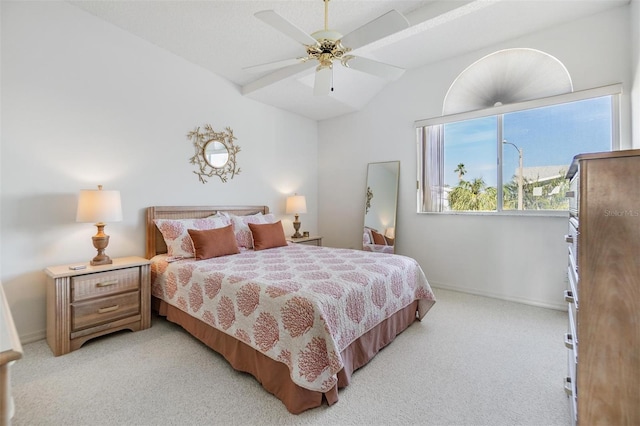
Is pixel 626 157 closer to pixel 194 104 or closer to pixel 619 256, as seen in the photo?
pixel 619 256

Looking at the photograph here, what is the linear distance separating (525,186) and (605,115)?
0.96m

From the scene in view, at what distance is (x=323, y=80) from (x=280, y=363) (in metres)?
2.27

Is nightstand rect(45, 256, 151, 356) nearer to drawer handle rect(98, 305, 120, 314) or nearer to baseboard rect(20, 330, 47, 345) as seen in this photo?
drawer handle rect(98, 305, 120, 314)

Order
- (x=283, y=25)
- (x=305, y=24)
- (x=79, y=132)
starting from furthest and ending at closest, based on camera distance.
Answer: (x=305, y=24) → (x=79, y=132) → (x=283, y=25)

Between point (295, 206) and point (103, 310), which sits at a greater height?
point (295, 206)

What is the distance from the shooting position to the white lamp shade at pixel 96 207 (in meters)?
2.43

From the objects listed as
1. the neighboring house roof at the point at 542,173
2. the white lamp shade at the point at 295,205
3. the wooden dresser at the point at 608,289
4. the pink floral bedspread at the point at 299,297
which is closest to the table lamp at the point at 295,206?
the white lamp shade at the point at 295,205

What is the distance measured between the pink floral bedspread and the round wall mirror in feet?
4.60

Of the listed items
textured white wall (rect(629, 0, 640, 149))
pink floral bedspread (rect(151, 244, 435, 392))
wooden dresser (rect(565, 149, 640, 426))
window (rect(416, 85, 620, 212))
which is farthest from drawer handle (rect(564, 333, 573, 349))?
window (rect(416, 85, 620, 212))

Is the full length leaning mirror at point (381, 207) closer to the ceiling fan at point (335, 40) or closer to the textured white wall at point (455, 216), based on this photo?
the textured white wall at point (455, 216)

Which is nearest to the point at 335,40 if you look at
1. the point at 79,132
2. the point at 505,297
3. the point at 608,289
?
the point at 608,289

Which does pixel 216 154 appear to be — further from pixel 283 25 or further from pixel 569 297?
pixel 569 297

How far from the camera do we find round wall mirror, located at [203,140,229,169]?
3670 mm

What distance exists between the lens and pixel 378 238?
444 centimetres
